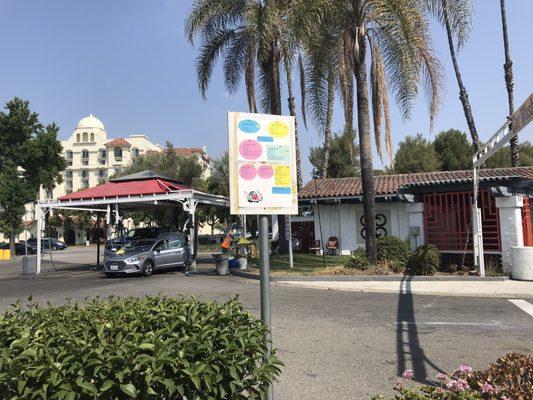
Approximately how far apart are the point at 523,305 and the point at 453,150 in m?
35.2

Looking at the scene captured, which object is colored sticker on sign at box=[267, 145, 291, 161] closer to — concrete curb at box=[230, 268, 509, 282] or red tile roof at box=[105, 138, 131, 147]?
concrete curb at box=[230, 268, 509, 282]

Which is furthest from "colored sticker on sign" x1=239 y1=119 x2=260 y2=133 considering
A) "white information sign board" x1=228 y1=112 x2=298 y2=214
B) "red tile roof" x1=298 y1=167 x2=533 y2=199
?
"red tile roof" x1=298 y1=167 x2=533 y2=199

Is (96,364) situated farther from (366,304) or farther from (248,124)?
(366,304)

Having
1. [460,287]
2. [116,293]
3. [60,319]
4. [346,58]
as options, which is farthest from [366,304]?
[346,58]

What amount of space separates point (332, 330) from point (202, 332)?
200 inches

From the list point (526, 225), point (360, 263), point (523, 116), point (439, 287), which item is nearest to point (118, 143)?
point (360, 263)

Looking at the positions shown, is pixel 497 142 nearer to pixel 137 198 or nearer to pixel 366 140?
pixel 366 140

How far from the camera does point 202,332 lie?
304cm

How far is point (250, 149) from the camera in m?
3.82

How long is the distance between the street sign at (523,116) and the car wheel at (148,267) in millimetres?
13963

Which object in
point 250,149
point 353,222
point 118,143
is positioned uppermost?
point 118,143

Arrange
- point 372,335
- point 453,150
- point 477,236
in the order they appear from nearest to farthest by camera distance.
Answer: point 372,335 → point 477,236 → point 453,150

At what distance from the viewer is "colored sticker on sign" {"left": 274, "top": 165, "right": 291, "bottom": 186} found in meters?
3.87

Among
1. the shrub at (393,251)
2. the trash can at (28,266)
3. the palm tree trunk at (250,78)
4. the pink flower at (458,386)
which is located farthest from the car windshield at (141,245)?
the pink flower at (458,386)
